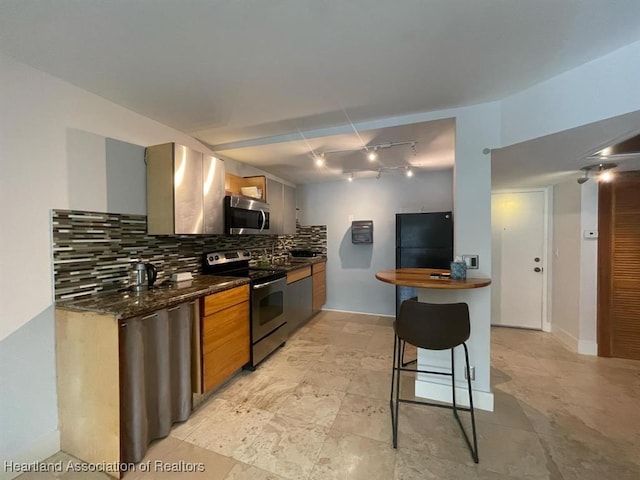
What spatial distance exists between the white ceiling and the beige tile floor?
206 centimetres

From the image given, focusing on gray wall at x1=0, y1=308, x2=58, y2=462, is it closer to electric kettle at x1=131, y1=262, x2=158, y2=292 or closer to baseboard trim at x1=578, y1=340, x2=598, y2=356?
electric kettle at x1=131, y1=262, x2=158, y2=292

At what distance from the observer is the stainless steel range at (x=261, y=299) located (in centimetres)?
259

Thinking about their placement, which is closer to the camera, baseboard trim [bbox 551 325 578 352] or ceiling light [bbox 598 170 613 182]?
ceiling light [bbox 598 170 613 182]

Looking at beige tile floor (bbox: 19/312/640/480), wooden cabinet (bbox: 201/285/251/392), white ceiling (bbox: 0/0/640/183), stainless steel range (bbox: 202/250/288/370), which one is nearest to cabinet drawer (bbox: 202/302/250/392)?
wooden cabinet (bbox: 201/285/251/392)

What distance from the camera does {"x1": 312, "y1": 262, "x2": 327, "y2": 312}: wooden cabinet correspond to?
4.19 m

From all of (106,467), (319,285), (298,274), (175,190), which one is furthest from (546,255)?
(106,467)

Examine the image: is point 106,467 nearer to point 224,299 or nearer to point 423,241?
point 224,299

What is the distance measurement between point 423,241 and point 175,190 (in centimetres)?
305

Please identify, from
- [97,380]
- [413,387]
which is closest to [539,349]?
[413,387]

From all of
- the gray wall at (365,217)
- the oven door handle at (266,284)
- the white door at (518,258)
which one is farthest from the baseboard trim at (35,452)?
the white door at (518,258)

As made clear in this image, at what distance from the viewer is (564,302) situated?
328 cm

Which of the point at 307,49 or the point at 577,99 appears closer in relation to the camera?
the point at 307,49

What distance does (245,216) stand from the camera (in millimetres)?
2980

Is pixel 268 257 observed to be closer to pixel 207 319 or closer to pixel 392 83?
pixel 207 319
